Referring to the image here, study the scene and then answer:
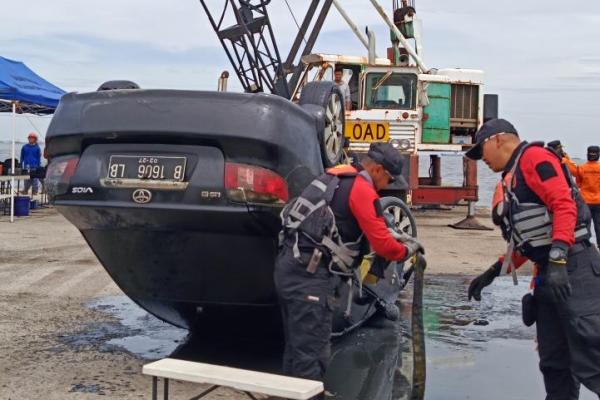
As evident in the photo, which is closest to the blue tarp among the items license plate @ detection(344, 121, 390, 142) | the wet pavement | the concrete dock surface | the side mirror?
the concrete dock surface

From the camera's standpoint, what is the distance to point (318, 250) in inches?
172

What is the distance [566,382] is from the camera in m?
4.36

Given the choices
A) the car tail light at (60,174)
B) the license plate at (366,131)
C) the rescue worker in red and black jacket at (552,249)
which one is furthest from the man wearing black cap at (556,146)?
the license plate at (366,131)

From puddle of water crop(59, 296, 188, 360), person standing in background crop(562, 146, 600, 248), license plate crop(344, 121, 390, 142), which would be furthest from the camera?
license plate crop(344, 121, 390, 142)

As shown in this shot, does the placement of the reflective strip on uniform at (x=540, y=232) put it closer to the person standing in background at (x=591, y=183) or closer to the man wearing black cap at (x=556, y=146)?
the man wearing black cap at (x=556, y=146)

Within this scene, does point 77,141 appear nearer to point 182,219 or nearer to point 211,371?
point 182,219

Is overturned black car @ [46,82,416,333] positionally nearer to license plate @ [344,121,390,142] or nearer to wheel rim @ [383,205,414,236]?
wheel rim @ [383,205,414,236]

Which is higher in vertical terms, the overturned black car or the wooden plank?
the overturned black car

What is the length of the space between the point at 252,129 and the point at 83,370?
2110 mm

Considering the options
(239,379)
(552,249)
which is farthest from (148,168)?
(552,249)

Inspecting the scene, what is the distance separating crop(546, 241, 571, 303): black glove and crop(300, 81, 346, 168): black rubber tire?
1.76 metres

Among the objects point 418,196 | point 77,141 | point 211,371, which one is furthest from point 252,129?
point 418,196

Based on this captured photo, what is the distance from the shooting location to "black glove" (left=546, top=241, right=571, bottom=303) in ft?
12.9

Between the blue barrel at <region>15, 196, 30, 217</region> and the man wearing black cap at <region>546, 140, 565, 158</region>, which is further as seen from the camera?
the blue barrel at <region>15, 196, 30, 217</region>
